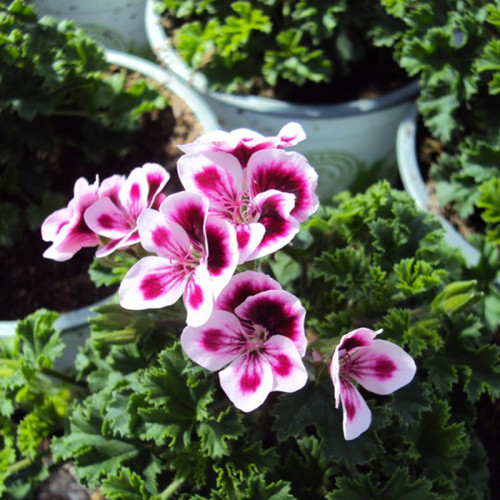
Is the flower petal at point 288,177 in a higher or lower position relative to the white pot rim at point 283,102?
higher

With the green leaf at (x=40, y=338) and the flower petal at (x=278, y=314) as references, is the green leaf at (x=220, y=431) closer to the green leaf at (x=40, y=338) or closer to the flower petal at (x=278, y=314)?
the flower petal at (x=278, y=314)

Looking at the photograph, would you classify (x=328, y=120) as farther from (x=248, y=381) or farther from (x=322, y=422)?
(x=248, y=381)

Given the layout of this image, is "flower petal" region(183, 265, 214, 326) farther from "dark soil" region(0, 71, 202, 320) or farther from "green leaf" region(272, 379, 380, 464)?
Result: "dark soil" region(0, 71, 202, 320)

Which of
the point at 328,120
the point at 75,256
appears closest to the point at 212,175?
the point at 75,256

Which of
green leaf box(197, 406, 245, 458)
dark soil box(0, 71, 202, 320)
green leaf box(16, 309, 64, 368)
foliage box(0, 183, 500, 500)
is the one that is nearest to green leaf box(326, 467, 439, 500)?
foliage box(0, 183, 500, 500)

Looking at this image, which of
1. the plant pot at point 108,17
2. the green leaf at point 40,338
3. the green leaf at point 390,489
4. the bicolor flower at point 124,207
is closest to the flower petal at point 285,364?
the bicolor flower at point 124,207

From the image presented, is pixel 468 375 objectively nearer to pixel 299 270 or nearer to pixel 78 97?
pixel 299 270
